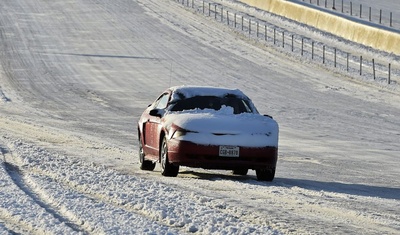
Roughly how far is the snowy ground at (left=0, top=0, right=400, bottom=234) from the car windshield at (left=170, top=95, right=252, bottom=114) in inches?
39.0

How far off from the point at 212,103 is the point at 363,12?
61.4 metres

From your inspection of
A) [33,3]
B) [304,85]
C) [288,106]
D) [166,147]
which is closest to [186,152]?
[166,147]

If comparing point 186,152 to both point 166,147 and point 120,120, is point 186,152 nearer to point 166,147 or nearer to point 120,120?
point 166,147

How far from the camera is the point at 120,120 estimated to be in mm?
31078

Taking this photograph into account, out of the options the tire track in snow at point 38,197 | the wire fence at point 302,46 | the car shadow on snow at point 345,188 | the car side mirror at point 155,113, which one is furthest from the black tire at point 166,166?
the wire fence at point 302,46

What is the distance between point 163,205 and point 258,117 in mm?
4603

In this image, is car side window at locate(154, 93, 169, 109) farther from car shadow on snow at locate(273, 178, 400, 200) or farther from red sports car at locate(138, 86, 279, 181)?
car shadow on snow at locate(273, 178, 400, 200)

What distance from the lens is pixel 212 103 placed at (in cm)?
1677

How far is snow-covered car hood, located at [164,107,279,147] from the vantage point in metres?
15.4

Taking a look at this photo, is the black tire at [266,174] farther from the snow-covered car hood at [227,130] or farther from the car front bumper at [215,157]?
the snow-covered car hood at [227,130]

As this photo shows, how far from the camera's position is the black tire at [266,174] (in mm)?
15587

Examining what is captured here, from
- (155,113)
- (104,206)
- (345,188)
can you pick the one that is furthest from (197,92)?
(104,206)

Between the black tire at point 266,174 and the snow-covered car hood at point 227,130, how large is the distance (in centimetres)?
35

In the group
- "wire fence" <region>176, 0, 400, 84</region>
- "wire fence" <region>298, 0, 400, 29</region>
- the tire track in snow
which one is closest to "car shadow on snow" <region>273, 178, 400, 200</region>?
the tire track in snow
